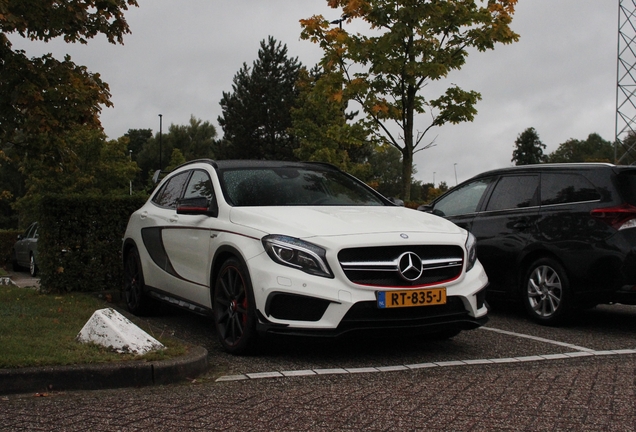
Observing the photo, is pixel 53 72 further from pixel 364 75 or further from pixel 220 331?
pixel 220 331

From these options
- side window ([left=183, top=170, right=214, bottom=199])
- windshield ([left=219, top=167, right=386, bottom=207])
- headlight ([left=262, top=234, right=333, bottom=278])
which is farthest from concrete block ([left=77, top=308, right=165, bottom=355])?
side window ([left=183, top=170, right=214, bottom=199])

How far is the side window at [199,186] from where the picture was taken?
23.8 feet

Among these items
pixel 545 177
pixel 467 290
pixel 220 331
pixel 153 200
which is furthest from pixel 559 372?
pixel 153 200

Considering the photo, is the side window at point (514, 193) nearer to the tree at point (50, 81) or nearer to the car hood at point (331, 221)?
the car hood at point (331, 221)

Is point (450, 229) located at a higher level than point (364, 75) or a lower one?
lower

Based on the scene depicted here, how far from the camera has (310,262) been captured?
226 inches

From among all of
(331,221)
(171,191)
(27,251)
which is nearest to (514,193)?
(331,221)

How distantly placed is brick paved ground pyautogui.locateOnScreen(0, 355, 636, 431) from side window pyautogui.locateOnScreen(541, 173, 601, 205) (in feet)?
8.68

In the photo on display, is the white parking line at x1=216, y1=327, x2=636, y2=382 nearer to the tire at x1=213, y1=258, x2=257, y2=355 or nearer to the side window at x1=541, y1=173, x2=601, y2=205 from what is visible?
the tire at x1=213, y1=258, x2=257, y2=355

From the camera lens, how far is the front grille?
5734 millimetres

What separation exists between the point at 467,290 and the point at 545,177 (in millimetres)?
2815

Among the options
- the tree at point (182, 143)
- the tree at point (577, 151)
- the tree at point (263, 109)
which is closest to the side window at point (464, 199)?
the tree at point (263, 109)

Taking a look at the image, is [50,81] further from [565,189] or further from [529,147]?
[529,147]

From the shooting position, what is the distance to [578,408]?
4582 mm
